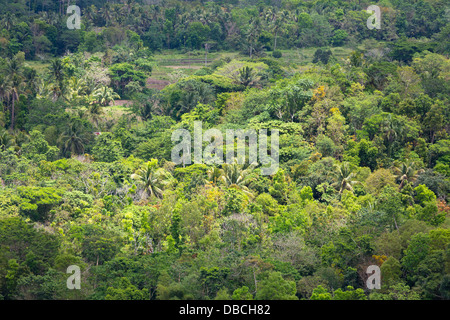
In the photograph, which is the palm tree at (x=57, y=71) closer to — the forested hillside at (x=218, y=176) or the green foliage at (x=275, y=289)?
the forested hillside at (x=218, y=176)

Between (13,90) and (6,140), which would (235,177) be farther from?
(13,90)

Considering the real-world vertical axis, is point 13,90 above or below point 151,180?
above

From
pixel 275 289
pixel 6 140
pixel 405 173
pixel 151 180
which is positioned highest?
pixel 6 140

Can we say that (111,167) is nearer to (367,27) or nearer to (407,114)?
(407,114)

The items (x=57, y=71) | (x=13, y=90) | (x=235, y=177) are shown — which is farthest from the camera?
(x=57, y=71)

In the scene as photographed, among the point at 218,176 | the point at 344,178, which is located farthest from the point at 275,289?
the point at 344,178

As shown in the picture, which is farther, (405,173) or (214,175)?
(405,173)

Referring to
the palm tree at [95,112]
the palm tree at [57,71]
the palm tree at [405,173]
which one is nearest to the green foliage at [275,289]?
the palm tree at [405,173]
